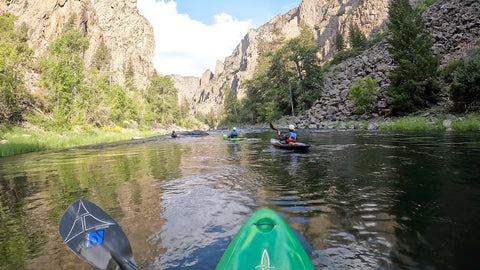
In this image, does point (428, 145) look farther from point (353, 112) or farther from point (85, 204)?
point (353, 112)

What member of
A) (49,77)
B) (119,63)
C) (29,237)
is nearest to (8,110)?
(49,77)

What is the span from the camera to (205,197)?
591 centimetres

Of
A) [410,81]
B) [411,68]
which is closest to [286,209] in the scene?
[410,81]

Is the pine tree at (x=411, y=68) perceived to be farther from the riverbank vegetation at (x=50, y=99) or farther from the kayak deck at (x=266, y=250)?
the riverbank vegetation at (x=50, y=99)

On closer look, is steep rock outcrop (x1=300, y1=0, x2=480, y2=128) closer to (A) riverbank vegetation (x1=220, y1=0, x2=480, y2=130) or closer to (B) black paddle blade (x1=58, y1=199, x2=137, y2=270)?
(A) riverbank vegetation (x1=220, y1=0, x2=480, y2=130)

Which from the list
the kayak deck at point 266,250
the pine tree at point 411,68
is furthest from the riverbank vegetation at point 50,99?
the pine tree at point 411,68

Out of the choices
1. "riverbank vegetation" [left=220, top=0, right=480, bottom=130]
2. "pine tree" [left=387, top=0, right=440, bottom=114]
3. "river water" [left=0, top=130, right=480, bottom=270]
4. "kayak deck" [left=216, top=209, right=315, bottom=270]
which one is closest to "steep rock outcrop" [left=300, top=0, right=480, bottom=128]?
"riverbank vegetation" [left=220, top=0, right=480, bottom=130]

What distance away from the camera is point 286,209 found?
15.6 feet

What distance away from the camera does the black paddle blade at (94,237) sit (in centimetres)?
280

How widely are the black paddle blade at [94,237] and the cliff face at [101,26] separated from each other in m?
49.1

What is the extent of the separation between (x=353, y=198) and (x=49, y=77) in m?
32.0

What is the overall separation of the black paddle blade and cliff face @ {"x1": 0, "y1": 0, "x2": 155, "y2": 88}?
49130 millimetres

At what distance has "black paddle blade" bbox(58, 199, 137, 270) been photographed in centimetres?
280

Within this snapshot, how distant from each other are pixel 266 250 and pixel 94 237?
2.16 metres
